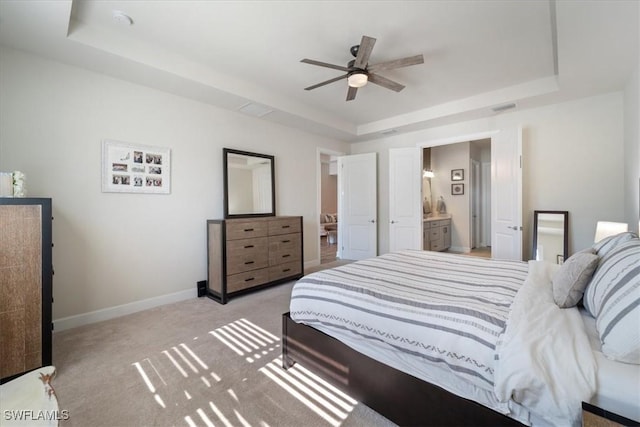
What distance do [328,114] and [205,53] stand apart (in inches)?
88.4

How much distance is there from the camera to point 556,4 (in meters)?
1.83

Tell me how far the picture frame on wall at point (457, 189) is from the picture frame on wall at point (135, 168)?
6.03m

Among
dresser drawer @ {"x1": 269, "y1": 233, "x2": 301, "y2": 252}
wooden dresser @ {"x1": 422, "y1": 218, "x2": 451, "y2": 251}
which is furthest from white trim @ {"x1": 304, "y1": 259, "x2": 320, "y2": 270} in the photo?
wooden dresser @ {"x1": 422, "y1": 218, "x2": 451, "y2": 251}

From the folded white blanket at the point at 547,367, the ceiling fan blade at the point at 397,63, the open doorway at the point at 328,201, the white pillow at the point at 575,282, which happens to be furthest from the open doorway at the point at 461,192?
the folded white blanket at the point at 547,367

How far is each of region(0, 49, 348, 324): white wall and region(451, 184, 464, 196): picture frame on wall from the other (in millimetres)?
5125

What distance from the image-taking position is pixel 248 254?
3.48 meters

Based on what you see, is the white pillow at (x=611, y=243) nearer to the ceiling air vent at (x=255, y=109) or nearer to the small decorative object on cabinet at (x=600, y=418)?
the small decorative object on cabinet at (x=600, y=418)

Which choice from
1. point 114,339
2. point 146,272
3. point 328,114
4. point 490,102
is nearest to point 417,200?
point 490,102

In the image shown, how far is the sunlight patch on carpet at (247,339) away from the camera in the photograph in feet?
7.11

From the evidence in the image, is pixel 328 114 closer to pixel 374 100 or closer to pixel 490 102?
pixel 374 100

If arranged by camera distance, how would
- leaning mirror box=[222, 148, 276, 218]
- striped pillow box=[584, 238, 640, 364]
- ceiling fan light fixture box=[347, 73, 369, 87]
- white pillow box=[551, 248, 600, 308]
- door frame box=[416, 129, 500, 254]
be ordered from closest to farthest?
striped pillow box=[584, 238, 640, 364]
white pillow box=[551, 248, 600, 308]
ceiling fan light fixture box=[347, 73, 369, 87]
leaning mirror box=[222, 148, 276, 218]
door frame box=[416, 129, 500, 254]

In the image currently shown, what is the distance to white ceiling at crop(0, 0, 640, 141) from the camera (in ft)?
6.84

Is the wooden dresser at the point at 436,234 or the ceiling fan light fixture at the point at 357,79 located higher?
the ceiling fan light fixture at the point at 357,79

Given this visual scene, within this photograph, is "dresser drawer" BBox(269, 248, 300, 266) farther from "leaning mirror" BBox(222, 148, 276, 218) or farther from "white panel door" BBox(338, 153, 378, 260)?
"white panel door" BBox(338, 153, 378, 260)
